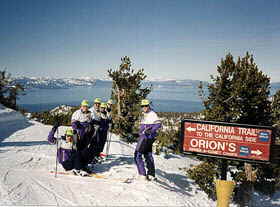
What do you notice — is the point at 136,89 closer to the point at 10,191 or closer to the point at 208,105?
the point at 208,105

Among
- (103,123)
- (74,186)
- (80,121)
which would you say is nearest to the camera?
(74,186)

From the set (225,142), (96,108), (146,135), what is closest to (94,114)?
(96,108)

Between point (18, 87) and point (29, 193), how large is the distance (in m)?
34.9

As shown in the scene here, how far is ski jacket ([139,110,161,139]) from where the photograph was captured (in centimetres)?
738

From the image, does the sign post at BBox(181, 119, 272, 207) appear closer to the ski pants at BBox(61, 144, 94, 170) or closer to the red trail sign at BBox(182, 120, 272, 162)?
the red trail sign at BBox(182, 120, 272, 162)

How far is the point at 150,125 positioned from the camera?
295 inches

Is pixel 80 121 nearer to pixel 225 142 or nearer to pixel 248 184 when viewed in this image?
pixel 225 142

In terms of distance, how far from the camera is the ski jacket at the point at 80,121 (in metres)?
7.68

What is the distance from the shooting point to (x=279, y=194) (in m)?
21.2

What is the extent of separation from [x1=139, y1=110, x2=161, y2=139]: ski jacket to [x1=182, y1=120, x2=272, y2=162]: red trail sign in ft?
6.17

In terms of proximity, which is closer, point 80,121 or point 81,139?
point 80,121

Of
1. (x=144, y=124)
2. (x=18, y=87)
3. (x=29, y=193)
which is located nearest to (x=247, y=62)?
(x=144, y=124)

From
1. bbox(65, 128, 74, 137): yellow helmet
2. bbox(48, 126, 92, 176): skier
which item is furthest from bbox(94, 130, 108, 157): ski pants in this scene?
bbox(65, 128, 74, 137): yellow helmet

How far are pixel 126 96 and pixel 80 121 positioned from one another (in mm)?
16349
